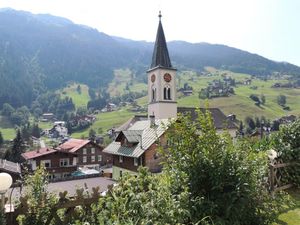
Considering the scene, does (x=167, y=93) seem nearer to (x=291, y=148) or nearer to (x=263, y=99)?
(x=291, y=148)

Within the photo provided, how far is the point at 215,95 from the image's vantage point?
539 feet

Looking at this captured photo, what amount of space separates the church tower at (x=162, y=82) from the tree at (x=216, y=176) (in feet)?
144

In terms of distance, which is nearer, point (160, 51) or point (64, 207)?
point (64, 207)

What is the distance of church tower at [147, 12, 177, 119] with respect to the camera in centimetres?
5128

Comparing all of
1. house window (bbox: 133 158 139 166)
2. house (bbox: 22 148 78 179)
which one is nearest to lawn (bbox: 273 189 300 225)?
house window (bbox: 133 158 139 166)

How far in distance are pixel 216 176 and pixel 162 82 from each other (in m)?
46.0

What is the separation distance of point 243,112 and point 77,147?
301 feet

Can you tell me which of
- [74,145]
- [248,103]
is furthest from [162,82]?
[248,103]

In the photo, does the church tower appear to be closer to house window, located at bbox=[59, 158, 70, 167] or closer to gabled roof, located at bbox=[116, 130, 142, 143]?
gabled roof, located at bbox=[116, 130, 142, 143]

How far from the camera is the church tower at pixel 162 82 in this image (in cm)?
5128

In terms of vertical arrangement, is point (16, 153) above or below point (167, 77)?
below

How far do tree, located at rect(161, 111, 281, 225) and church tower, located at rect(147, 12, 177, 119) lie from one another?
43.9 meters

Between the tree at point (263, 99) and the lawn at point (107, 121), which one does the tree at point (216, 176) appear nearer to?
the lawn at point (107, 121)

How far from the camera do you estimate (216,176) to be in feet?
20.2
